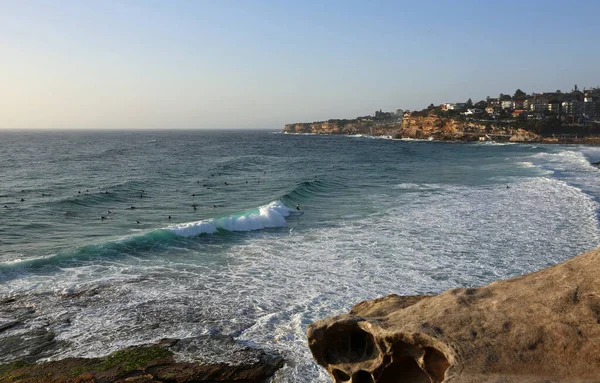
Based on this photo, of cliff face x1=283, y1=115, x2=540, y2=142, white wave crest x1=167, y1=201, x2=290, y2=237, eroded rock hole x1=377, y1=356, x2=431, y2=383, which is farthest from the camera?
cliff face x1=283, y1=115, x2=540, y2=142

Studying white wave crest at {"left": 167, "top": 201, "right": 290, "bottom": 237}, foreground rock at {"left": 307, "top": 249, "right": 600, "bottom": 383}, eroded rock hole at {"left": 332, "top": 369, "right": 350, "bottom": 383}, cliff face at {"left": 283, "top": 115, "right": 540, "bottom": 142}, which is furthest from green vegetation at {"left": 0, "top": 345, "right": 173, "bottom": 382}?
cliff face at {"left": 283, "top": 115, "right": 540, "bottom": 142}

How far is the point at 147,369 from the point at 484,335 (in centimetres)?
649

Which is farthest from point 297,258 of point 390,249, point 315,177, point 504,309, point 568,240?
point 315,177

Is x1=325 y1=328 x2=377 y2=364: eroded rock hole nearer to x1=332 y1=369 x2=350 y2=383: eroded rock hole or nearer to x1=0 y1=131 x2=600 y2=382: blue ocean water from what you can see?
x1=332 y1=369 x2=350 y2=383: eroded rock hole

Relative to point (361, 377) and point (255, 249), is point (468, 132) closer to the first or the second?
point (255, 249)

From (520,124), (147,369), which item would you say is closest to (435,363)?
(147,369)

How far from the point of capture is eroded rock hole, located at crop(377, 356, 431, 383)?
5438 millimetres

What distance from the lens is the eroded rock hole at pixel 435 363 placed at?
16.6 feet

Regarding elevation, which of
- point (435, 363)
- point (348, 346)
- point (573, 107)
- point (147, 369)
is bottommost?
point (147, 369)

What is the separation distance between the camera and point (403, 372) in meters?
5.51

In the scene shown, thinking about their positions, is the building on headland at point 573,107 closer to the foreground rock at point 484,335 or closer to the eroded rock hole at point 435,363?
the foreground rock at point 484,335

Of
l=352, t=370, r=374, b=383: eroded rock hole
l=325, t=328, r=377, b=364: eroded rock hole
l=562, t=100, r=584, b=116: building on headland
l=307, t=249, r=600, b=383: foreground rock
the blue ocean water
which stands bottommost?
the blue ocean water

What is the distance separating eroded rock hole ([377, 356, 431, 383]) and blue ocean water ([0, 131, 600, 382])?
335 cm

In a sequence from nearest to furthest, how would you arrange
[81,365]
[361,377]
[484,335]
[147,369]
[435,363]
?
[484,335] → [435,363] → [361,377] → [147,369] → [81,365]
